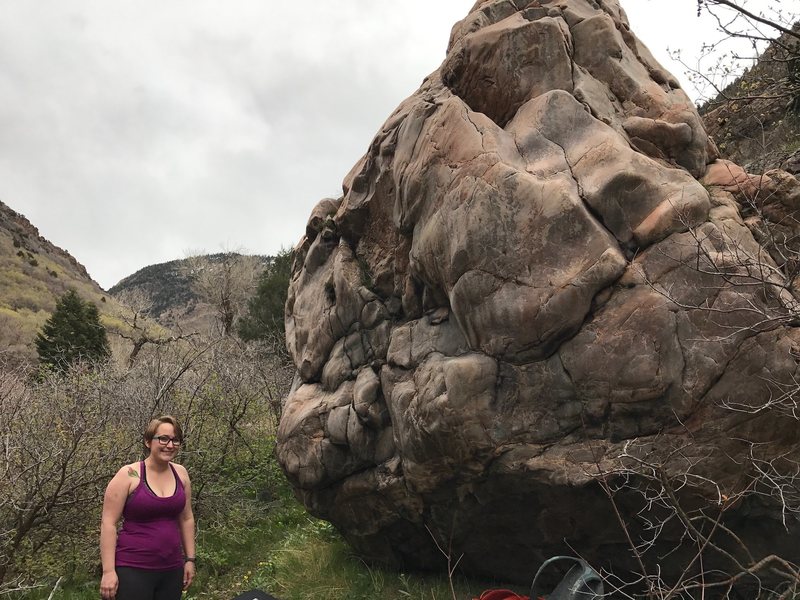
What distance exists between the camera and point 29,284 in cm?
5162

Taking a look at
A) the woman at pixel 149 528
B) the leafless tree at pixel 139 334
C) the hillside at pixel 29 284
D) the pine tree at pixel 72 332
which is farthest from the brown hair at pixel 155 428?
the hillside at pixel 29 284

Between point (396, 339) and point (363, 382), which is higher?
point (396, 339)

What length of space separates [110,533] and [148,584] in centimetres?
42

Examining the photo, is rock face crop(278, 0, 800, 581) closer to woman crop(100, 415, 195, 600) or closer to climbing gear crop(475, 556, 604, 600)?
climbing gear crop(475, 556, 604, 600)

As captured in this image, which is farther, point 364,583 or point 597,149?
point 364,583

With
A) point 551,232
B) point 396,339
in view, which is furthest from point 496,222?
point 396,339

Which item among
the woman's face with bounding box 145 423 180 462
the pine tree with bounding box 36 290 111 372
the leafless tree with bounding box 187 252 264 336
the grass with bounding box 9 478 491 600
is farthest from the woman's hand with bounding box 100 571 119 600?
the leafless tree with bounding box 187 252 264 336

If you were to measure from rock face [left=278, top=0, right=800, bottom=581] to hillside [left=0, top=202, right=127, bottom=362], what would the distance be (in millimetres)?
26185

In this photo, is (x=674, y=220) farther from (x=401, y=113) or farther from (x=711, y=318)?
(x=401, y=113)

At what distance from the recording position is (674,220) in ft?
14.1

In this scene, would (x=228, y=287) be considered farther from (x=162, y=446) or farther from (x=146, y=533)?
(x=146, y=533)

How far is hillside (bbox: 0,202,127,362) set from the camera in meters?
36.5

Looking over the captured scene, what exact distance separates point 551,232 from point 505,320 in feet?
2.47

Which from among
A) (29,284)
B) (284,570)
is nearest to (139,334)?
(284,570)
